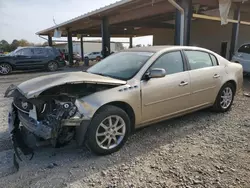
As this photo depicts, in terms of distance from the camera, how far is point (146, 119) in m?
3.62

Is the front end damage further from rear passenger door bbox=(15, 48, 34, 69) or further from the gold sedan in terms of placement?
rear passenger door bbox=(15, 48, 34, 69)

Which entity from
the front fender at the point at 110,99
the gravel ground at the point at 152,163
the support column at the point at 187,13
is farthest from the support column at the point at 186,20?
the front fender at the point at 110,99

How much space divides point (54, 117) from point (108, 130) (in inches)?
31.5

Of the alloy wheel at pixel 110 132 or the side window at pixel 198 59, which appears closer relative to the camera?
the alloy wheel at pixel 110 132

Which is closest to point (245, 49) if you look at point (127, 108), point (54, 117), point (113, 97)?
point (127, 108)

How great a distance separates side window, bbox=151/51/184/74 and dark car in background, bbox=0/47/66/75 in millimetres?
11760

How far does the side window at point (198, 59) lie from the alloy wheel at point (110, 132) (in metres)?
1.89

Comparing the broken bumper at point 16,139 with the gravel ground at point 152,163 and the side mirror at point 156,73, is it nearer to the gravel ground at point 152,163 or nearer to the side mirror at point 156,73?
the gravel ground at point 152,163

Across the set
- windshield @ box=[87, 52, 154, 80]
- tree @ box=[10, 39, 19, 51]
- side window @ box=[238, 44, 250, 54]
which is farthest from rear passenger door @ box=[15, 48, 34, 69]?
tree @ box=[10, 39, 19, 51]

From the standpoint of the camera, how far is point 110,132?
10.5 feet

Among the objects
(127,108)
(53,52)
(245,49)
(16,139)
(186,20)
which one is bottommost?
(16,139)

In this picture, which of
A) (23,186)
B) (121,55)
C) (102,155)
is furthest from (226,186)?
(121,55)

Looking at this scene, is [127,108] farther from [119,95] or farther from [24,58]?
[24,58]

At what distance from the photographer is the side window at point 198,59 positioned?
167 inches
